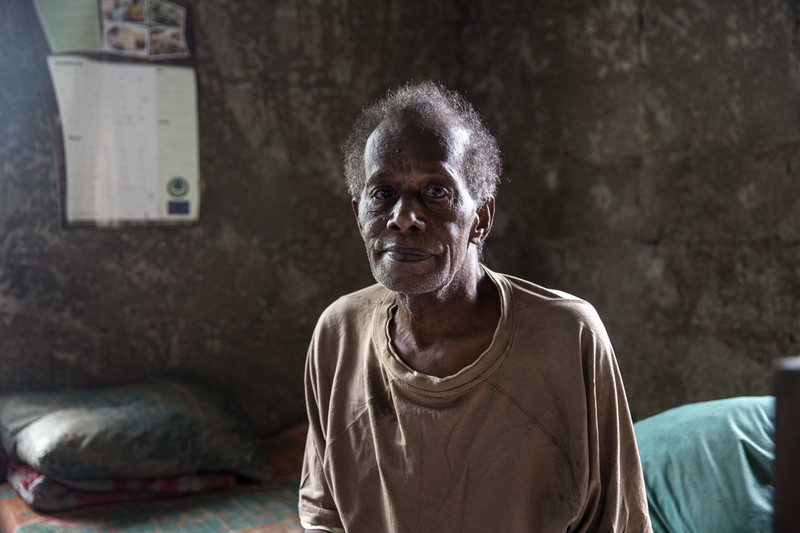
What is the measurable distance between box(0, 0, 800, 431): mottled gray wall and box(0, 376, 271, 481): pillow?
273 millimetres

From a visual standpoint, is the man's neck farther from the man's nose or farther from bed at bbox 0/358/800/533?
bed at bbox 0/358/800/533

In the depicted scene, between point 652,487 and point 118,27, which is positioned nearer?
point 652,487

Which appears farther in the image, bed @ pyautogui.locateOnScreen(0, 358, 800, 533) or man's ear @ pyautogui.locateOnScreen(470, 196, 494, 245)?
bed @ pyautogui.locateOnScreen(0, 358, 800, 533)

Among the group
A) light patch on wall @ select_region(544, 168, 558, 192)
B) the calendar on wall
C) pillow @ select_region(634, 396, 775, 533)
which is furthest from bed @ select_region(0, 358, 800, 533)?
light patch on wall @ select_region(544, 168, 558, 192)

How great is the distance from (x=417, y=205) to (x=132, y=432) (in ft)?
5.52

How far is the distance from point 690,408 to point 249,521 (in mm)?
1524

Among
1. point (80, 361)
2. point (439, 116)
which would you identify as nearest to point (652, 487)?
point (439, 116)

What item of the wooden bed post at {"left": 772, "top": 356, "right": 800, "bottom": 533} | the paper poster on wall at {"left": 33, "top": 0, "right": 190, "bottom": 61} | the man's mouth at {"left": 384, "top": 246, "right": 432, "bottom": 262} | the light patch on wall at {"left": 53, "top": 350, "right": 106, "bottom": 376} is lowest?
the light patch on wall at {"left": 53, "top": 350, "right": 106, "bottom": 376}

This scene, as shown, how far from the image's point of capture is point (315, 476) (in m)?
1.62

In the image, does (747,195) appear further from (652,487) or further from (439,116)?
(439,116)

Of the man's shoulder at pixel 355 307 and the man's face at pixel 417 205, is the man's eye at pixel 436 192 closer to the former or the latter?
the man's face at pixel 417 205

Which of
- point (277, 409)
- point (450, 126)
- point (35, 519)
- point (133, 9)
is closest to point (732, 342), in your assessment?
point (450, 126)

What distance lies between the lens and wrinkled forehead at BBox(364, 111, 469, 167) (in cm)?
139

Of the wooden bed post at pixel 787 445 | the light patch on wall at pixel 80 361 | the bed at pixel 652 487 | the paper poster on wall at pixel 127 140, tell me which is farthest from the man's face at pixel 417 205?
the light patch on wall at pixel 80 361
